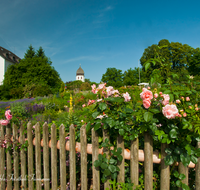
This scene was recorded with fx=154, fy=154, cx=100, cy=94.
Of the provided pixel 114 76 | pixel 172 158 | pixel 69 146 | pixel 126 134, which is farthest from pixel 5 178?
pixel 114 76

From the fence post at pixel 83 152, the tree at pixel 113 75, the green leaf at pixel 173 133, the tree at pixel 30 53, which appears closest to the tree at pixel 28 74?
the tree at pixel 30 53

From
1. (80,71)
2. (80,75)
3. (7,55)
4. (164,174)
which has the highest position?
(80,71)

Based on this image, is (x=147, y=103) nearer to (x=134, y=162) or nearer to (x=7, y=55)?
(x=134, y=162)

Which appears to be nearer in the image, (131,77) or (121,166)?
(121,166)

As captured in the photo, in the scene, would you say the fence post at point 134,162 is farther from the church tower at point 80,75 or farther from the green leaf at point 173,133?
the church tower at point 80,75

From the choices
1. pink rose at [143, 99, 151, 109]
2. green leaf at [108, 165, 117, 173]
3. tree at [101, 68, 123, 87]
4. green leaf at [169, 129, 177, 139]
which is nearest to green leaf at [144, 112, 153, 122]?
pink rose at [143, 99, 151, 109]

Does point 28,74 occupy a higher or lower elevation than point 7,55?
lower

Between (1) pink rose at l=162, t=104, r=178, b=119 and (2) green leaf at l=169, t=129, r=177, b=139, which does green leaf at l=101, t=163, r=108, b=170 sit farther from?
(1) pink rose at l=162, t=104, r=178, b=119

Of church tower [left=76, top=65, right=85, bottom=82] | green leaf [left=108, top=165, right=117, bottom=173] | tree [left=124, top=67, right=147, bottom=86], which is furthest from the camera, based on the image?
church tower [left=76, top=65, right=85, bottom=82]

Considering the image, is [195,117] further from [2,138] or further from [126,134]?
[2,138]

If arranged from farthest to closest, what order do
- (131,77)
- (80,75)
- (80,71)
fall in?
(80,71) < (80,75) < (131,77)

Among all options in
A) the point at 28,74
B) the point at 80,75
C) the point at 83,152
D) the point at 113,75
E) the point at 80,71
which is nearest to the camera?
the point at 83,152

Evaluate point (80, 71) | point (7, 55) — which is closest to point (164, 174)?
point (7, 55)

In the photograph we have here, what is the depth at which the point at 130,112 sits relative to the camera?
53.2 inches
